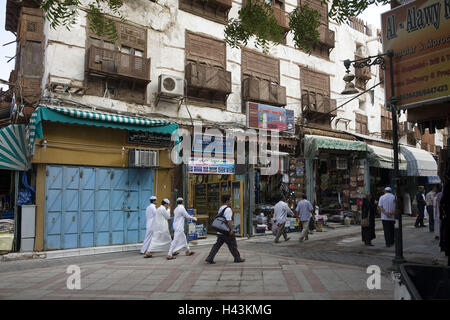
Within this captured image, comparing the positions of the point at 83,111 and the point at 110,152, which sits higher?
the point at 83,111

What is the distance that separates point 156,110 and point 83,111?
3.05 m

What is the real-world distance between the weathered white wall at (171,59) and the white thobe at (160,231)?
4.38m

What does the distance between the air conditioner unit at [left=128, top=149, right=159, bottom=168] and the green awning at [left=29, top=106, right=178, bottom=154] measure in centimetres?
74

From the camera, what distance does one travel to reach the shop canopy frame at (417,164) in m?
19.9

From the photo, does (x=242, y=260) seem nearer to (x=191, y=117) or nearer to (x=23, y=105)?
(x=191, y=117)

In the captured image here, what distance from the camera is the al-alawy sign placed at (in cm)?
723

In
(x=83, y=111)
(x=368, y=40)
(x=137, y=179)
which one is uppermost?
(x=368, y=40)

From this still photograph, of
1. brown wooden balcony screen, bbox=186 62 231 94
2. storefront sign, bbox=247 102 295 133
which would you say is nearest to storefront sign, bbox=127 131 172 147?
brown wooden balcony screen, bbox=186 62 231 94

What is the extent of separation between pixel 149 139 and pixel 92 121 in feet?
7.42

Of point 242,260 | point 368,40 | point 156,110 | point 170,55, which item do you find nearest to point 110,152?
point 156,110

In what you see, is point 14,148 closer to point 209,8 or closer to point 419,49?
point 209,8

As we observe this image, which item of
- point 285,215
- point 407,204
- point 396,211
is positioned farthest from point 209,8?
point 407,204

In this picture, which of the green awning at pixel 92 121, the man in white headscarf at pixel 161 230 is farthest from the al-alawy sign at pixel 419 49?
the green awning at pixel 92 121
